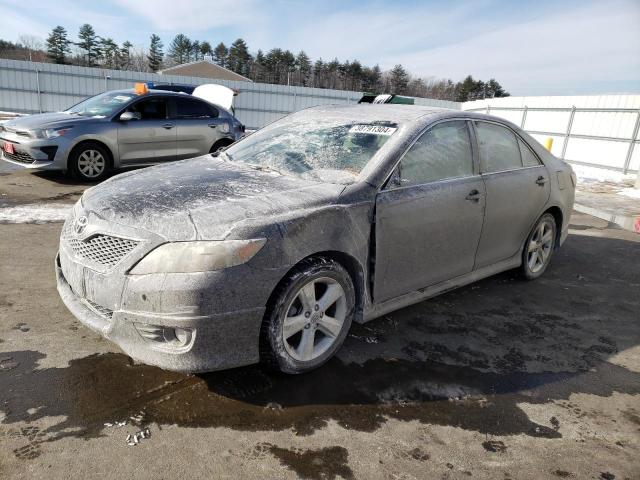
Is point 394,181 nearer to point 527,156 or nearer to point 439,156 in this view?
point 439,156

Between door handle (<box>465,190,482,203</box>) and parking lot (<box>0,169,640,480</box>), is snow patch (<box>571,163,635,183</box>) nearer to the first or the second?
door handle (<box>465,190,482,203</box>)

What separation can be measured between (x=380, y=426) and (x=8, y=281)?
320cm

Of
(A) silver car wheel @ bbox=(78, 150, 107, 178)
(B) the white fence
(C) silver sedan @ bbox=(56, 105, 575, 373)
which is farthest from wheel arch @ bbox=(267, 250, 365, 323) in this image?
(B) the white fence

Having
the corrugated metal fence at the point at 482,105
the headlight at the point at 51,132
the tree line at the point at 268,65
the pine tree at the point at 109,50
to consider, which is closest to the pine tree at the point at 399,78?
the tree line at the point at 268,65

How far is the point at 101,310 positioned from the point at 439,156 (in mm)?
2486

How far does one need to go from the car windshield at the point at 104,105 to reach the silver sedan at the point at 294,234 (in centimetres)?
494

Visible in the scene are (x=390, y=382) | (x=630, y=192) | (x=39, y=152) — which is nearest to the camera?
(x=390, y=382)

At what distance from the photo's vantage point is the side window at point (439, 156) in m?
3.32

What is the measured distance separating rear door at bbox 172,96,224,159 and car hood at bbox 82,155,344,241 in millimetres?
5549

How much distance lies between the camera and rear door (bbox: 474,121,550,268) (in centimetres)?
394

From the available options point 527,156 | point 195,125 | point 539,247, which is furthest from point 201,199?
point 195,125

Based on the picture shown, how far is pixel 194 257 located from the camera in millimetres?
2361

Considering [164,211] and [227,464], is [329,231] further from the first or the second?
[227,464]

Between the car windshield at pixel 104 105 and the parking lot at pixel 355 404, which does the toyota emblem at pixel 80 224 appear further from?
the car windshield at pixel 104 105
